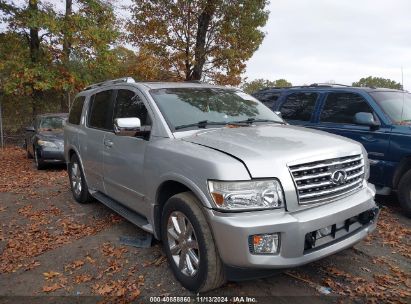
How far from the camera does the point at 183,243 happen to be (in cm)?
340

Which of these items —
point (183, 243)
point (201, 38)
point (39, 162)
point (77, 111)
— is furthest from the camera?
point (201, 38)

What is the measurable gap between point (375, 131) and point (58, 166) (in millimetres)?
9048

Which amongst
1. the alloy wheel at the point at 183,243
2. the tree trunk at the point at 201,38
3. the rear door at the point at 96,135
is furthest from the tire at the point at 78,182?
the tree trunk at the point at 201,38

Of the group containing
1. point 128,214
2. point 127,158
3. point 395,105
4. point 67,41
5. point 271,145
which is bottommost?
point 128,214

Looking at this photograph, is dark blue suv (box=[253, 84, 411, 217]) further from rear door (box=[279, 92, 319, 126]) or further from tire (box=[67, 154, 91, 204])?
tire (box=[67, 154, 91, 204])

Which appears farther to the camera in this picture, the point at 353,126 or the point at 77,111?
the point at 77,111

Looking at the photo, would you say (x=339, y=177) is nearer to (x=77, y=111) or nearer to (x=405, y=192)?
(x=405, y=192)

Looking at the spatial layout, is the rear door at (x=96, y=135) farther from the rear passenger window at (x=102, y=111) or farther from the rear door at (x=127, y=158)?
the rear door at (x=127, y=158)

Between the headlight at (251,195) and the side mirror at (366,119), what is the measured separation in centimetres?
336

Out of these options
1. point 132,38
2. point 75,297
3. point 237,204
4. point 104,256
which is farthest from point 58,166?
point 237,204

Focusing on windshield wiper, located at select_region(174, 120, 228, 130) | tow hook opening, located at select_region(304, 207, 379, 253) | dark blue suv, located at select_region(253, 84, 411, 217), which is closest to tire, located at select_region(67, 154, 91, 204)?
windshield wiper, located at select_region(174, 120, 228, 130)

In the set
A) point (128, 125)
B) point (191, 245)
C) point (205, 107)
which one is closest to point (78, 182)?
point (128, 125)

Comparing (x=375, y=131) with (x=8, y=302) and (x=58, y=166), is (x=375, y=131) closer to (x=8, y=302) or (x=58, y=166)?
(x=8, y=302)

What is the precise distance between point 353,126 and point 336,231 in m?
3.28
